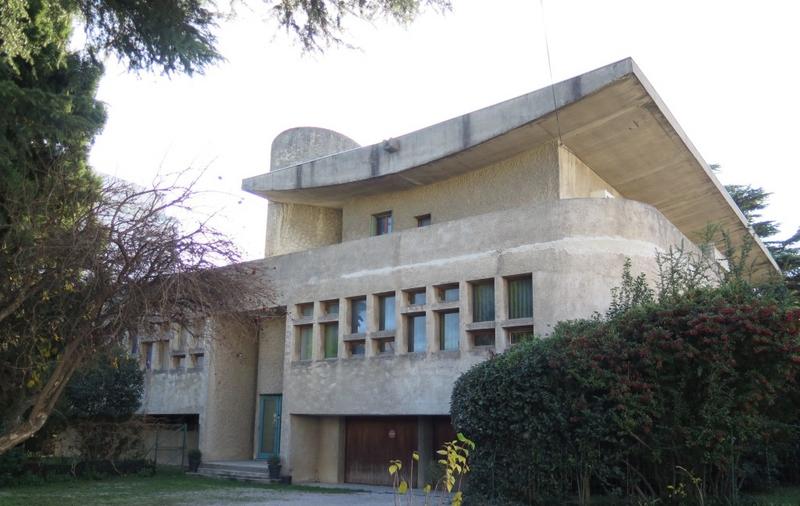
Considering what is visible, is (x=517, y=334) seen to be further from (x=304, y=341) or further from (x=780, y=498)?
(x=304, y=341)

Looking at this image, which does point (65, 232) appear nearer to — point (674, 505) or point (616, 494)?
point (616, 494)

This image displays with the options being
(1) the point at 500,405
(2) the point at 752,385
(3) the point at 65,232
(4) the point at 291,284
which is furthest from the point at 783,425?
(4) the point at 291,284

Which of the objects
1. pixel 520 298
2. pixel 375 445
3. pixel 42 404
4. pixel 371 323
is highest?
pixel 520 298

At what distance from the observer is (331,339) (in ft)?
68.4

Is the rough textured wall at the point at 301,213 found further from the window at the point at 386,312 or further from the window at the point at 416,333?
the window at the point at 416,333

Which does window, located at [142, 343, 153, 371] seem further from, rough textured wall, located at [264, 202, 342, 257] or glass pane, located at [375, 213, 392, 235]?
glass pane, located at [375, 213, 392, 235]

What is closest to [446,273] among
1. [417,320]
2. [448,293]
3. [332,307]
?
[448,293]

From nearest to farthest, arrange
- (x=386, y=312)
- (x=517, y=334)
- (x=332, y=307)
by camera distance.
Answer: (x=517, y=334) → (x=386, y=312) → (x=332, y=307)

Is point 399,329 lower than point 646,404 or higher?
higher

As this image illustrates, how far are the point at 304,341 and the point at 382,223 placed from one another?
457 centimetres

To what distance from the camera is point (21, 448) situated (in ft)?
67.8

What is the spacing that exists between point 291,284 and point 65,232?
10.8 metres

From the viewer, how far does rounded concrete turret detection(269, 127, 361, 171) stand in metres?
26.1

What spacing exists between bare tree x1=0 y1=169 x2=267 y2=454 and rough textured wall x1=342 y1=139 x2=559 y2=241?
32.2 feet
